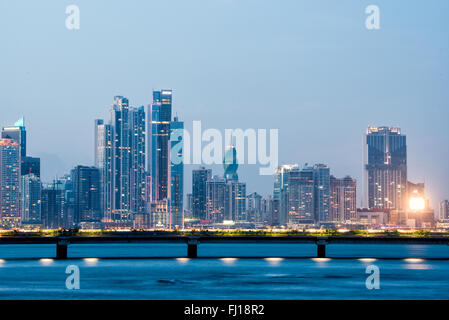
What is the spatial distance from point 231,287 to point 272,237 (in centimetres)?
5096

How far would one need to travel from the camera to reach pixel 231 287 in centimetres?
8594

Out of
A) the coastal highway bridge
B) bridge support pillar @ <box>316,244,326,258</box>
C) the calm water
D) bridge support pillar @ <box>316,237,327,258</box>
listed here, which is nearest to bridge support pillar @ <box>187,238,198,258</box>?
the coastal highway bridge

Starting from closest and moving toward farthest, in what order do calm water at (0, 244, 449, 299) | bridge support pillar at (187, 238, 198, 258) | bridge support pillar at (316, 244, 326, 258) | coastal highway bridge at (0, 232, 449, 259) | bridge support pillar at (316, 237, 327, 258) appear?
calm water at (0, 244, 449, 299), coastal highway bridge at (0, 232, 449, 259), bridge support pillar at (316, 237, 327, 258), bridge support pillar at (187, 238, 198, 258), bridge support pillar at (316, 244, 326, 258)

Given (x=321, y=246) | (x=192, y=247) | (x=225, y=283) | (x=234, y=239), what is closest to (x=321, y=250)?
(x=321, y=246)

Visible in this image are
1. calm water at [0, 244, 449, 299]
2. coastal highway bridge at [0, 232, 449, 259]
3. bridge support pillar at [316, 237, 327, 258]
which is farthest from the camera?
bridge support pillar at [316, 237, 327, 258]

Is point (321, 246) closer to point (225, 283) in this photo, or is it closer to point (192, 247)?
point (192, 247)

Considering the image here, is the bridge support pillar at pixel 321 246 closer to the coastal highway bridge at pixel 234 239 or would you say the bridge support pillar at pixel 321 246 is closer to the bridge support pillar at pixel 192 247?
the coastal highway bridge at pixel 234 239

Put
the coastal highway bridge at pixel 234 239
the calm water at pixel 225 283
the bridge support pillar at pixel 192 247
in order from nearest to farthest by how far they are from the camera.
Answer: the calm water at pixel 225 283, the coastal highway bridge at pixel 234 239, the bridge support pillar at pixel 192 247

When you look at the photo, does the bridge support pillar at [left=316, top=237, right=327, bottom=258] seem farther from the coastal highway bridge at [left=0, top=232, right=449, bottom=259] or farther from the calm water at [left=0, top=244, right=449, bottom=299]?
the calm water at [left=0, top=244, right=449, bottom=299]

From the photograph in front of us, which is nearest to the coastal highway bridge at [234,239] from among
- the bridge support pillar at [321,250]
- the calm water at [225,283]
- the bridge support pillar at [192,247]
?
the bridge support pillar at [192,247]
